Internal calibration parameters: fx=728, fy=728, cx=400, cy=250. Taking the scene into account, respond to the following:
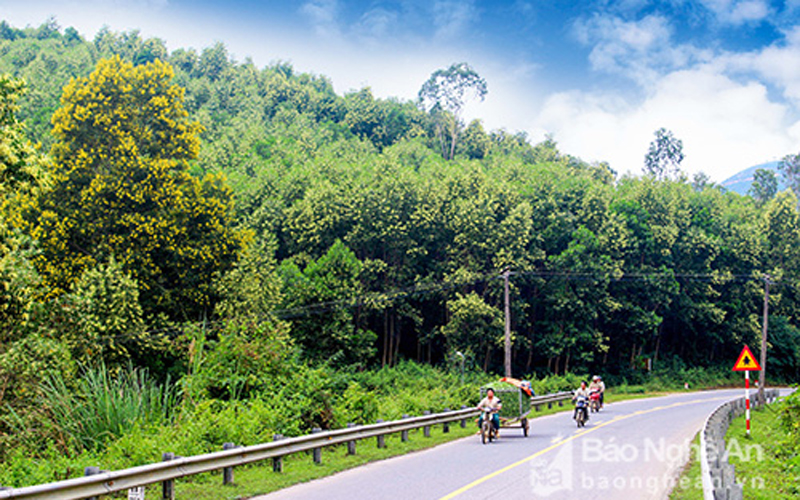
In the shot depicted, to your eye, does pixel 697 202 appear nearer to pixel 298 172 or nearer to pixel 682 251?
pixel 682 251

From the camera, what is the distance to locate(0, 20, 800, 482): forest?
1853 cm

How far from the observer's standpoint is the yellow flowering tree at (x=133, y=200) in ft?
98.7

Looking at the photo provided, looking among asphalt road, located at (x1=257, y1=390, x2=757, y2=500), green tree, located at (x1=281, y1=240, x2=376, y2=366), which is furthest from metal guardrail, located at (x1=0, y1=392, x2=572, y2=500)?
green tree, located at (x1=281, y1=240, x2=376, y2=366)

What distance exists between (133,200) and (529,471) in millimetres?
22846

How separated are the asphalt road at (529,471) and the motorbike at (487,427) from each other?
0.31 m

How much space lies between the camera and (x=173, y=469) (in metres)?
10.6

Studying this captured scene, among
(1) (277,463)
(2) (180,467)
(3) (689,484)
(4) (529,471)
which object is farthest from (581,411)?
(2) (180,467)

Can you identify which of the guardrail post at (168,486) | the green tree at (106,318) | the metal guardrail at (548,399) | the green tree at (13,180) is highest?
the green tree at (13,180)

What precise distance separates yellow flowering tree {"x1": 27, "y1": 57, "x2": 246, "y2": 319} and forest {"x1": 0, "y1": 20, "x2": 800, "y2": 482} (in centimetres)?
11

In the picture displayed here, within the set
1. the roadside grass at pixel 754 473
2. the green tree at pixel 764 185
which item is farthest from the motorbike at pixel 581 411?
the green tree at pixel 764 185

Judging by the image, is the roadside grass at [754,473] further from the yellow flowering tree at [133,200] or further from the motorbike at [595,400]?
the yellow flowering tree at [133,200]

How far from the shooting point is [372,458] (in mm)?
16266

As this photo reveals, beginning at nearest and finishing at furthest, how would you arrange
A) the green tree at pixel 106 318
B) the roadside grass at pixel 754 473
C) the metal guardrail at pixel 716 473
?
1. the metal guardrail at pixel 716 473
2. the roadside grass at pixel 754 473
3. the green tree at pixel 106 318

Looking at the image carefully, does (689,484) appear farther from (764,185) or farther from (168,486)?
(764,185)
